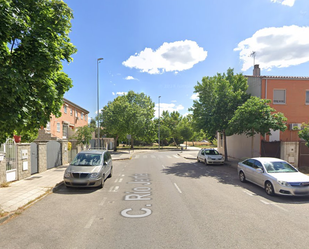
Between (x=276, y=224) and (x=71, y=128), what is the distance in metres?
28.9

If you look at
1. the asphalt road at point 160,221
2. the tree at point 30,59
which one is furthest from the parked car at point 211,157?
the tree at point 30,59

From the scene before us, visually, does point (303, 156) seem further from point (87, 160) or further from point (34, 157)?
point (34, 157)

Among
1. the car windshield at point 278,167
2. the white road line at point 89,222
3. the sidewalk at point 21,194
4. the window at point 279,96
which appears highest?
the window at point 279,96

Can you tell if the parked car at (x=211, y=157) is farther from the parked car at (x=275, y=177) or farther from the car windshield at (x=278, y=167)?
the car windshield at (x=278, y=167)

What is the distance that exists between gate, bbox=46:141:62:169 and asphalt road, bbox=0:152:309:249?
7094 millimetres

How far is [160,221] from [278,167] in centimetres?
Result: 659

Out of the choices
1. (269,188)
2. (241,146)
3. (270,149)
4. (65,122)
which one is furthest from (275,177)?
(65,122)

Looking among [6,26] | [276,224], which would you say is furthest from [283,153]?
[6,26]

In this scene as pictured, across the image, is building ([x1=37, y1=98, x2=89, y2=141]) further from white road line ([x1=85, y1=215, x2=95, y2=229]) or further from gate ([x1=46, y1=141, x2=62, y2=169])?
white road line ([x1=85, y1=215, x2=95, y2=229])

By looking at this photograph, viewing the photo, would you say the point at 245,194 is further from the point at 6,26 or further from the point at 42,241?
the point at 6,26

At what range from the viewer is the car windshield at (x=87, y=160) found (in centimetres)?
977

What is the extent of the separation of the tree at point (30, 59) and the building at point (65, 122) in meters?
16.2

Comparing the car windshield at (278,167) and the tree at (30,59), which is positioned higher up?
the tree at (30,59)

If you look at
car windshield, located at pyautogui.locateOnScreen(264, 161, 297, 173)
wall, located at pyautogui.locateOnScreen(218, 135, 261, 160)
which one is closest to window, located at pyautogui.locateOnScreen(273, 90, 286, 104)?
wall, located at pyautogui.locateOnScreen(218, 135, 261, 160)
